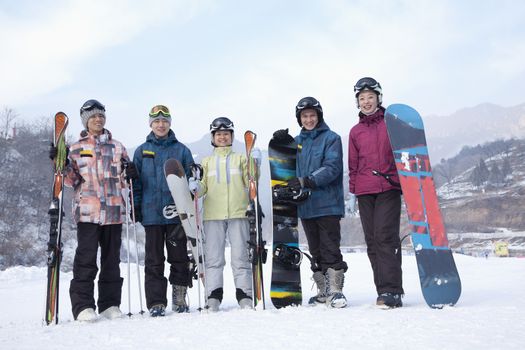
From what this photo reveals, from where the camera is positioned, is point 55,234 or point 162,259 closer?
point 55,234

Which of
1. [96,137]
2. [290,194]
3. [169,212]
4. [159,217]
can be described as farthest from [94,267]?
[290,194]

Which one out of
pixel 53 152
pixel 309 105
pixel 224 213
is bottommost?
pixel 224 213

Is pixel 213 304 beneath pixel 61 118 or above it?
beneath

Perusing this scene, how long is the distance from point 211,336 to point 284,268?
203cm

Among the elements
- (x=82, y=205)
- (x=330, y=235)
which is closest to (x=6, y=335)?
(x=82, y=205)

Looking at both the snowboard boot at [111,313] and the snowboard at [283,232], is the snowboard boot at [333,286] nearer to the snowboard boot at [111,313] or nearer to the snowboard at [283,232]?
the snowboard at [283,232]

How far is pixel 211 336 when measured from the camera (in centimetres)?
308

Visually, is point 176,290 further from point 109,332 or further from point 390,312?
point 390,312

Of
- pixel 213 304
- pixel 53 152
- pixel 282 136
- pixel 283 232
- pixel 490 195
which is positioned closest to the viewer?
pixel 53 152

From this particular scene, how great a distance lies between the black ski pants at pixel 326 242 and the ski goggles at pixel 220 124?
140cm

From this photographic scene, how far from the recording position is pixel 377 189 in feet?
14.9

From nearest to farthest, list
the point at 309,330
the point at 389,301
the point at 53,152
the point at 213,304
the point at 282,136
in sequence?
the point at 309,330 < the point at 389,301 < the point at 53,152 < the point at 213,304 < the point at 282,136

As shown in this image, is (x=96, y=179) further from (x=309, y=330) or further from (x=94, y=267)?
(x=309, y=330)

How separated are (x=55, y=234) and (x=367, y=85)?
11.5 ft
